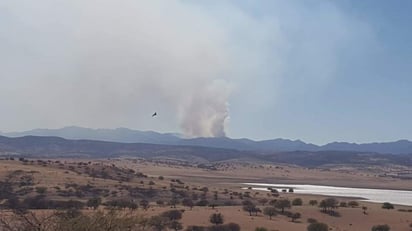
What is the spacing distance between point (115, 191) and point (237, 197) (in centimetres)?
1415

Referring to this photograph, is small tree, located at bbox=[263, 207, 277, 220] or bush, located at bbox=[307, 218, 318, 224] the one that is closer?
bush, located at bbox=[307, 218, 318, 224]

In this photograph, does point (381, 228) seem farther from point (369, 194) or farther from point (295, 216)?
point (369, 194)

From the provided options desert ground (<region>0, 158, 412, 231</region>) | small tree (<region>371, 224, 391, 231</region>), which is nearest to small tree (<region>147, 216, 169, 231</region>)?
desert ground (<region>0, 158, 412, 231</region>)

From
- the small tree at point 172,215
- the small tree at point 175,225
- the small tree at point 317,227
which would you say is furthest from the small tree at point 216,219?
the small tree at point 317,227

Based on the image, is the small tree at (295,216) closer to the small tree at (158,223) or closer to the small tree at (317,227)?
the small tree at (317,227)

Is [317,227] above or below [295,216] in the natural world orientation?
below

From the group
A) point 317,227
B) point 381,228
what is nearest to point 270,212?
point 317,227

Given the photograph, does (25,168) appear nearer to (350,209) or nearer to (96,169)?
(96,169)

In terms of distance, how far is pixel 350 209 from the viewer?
187 ft

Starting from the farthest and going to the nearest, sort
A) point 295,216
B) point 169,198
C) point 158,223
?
point 169,198
point 295,216
point 158,223

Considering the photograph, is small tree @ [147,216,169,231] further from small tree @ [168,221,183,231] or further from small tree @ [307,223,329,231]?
small tree @ [307,223,329,231]

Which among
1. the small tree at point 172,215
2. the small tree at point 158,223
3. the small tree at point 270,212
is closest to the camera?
the small tree at point 158,223

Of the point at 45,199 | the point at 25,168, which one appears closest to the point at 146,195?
the point at 45,199

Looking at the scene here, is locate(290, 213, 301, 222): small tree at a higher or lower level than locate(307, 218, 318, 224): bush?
higher
